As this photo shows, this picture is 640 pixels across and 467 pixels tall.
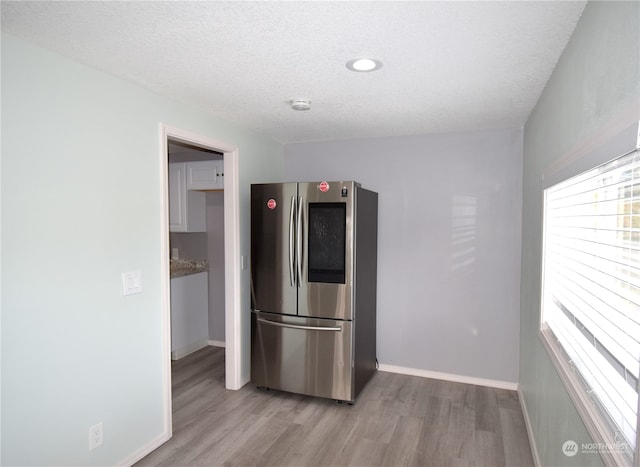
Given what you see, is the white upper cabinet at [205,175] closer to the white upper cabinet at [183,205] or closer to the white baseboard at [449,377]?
the white upper cabinet at [183,205]

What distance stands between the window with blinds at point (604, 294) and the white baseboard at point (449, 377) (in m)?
1.74

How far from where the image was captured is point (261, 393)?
3449mm

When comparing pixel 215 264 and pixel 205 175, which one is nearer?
pixel 205 175

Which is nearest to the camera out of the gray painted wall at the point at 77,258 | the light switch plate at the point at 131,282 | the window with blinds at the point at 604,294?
the window with blinds at the point at 604,294

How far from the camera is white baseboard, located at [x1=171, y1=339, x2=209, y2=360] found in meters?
4.30

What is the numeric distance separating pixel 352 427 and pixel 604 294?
2.07 m

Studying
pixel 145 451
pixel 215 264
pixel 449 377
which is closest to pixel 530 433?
pixel 449 377

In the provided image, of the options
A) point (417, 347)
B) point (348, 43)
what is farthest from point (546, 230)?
point (417, 347)

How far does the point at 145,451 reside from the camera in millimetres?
2508

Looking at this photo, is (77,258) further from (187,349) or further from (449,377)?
(449,377)

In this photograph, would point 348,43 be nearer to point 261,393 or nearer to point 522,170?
point 522,170

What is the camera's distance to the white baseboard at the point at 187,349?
430 centimetres

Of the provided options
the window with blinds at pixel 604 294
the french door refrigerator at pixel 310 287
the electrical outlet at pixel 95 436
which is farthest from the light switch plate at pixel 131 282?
the window with blinds at pixel 604 294

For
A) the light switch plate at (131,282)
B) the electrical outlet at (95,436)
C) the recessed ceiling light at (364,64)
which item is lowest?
the electrical outlet at (95,436)
